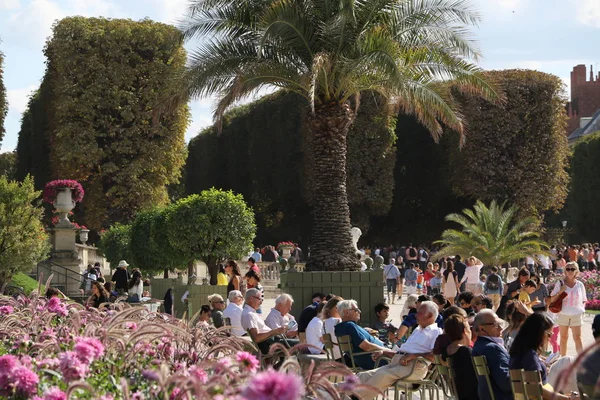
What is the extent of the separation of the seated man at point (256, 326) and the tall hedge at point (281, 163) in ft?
103

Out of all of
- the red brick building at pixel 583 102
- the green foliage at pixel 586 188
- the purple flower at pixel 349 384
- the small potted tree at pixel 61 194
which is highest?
the red brick building at pixel 583 102

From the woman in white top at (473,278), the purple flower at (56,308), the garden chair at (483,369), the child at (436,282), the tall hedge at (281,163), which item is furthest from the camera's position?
the tall hedge at (281,163)

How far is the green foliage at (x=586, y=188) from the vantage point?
195 ft

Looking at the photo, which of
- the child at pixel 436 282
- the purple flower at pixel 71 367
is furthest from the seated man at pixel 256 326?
the child at pixel 436 282

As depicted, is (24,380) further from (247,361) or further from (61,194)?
(61,194)

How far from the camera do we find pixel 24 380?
4.56 metres

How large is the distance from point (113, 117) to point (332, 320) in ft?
112

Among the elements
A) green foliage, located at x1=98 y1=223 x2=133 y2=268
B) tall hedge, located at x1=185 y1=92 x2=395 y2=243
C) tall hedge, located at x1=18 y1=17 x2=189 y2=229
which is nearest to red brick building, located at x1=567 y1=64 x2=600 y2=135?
tall hedge, located at x1=185 y1=92 x2=395 y2=243

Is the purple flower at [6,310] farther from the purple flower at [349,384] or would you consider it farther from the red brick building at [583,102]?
the red brick building at [583,102]

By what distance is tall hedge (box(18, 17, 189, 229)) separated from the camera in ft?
139

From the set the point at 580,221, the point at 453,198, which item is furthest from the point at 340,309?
the point at 580,221

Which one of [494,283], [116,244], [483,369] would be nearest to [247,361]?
[483,369]

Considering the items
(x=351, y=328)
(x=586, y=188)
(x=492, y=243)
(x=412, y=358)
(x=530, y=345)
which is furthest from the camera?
(x=586, y=188)

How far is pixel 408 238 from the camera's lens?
50781 millimetres
